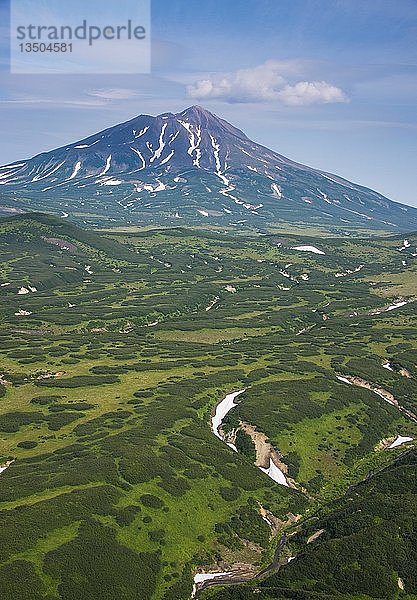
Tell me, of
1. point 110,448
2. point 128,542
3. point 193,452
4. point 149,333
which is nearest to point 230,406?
point 193,452

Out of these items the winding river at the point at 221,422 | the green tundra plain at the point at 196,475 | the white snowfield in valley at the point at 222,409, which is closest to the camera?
the green tundra plain at the point at 196,475

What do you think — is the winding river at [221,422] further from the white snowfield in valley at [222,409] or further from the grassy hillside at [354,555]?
the grassy hillside at [354,555]

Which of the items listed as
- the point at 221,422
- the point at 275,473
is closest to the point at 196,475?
the point at 275,473

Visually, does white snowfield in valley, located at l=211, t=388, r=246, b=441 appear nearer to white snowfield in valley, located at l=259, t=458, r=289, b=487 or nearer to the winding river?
the winding river

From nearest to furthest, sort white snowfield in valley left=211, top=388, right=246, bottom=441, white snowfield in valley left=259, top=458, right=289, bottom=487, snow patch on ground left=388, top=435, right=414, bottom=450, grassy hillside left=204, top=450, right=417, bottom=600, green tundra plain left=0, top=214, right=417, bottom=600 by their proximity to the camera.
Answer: grassy hillside left=204, top=450, right=417, bottom=600 < green tundra plain left=0, top=214, right=417, bottom=600 < white snowfield in valley left=259, top=458, right=289, bottom=487 < white snowfield in valley left=211, top=388, right=246, bottom=441 < snow patch on ground left=388, top=435, right=414, bottom=450

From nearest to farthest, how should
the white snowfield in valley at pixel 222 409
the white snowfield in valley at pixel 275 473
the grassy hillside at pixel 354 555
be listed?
the grassy hillside at pixel 354 555 < the white snowfield in valley at pixel 275 473 < the white snowfield in valley at pixel 222 409

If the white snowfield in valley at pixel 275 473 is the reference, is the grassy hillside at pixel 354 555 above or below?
above

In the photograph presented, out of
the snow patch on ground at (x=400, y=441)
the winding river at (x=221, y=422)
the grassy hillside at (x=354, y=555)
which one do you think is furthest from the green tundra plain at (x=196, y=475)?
the winding river at (x=221, y=422)

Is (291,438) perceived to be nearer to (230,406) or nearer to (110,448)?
(230,406)

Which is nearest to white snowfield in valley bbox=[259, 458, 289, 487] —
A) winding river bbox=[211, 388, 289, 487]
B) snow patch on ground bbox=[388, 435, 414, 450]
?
winding river bbox=[211, 388, 289, 487]

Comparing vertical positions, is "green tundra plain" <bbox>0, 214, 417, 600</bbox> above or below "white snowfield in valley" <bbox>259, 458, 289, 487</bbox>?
above

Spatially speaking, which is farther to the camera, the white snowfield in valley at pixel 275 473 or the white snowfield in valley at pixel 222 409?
the white snowfield in valley at pixel 222 409
